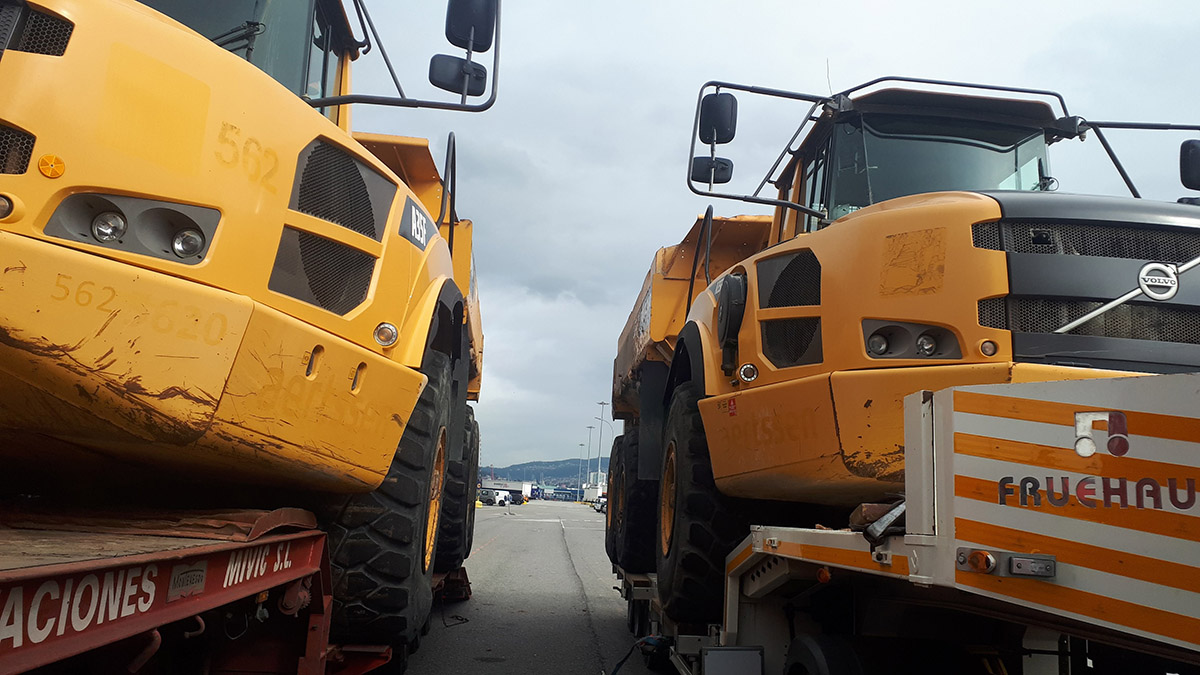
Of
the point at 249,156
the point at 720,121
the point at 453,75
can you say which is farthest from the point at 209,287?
the point at 720,121

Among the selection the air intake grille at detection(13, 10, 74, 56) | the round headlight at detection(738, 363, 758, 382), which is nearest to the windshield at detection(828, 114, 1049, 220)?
the round headlight at detection(738, 363, 758, 382)

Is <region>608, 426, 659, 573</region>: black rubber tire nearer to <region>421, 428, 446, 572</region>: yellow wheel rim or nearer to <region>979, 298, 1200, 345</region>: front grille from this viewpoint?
<region>421, 428, 446, 572</region>: yellow wheel rim

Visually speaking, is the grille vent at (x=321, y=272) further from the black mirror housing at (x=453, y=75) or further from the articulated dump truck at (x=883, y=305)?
the articulated dump truck at (x=883, y=305)

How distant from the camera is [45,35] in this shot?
2627 millimetres

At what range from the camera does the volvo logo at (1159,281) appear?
3391 millimetres

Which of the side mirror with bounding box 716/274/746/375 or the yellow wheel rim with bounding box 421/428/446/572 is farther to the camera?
the yellow wheel rim with bounding box 421/428/446/572

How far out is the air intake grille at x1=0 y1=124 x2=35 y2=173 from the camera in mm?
2504

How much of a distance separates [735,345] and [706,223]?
1.36m

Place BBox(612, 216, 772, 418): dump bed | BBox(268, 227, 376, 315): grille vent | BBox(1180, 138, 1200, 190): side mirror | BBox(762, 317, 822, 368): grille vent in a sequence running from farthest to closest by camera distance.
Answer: BBox(612, 216, 772, 418): dump bed, BBox(1180, 138, 1200, 190): side mirror, BBox(762, 317, 822, 368): grille vent, BBox(268, 227, 376, 315): grille vent

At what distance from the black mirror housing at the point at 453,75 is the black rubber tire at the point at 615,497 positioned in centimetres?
535

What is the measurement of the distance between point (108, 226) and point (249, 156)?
491 mm

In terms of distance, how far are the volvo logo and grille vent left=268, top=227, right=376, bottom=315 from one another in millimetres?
2860

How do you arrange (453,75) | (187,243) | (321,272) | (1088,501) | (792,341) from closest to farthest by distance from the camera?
(1088,501) → (187,243) → (321,272) → (453,75) → (792,341)

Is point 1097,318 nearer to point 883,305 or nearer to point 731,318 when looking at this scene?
point 883,305
